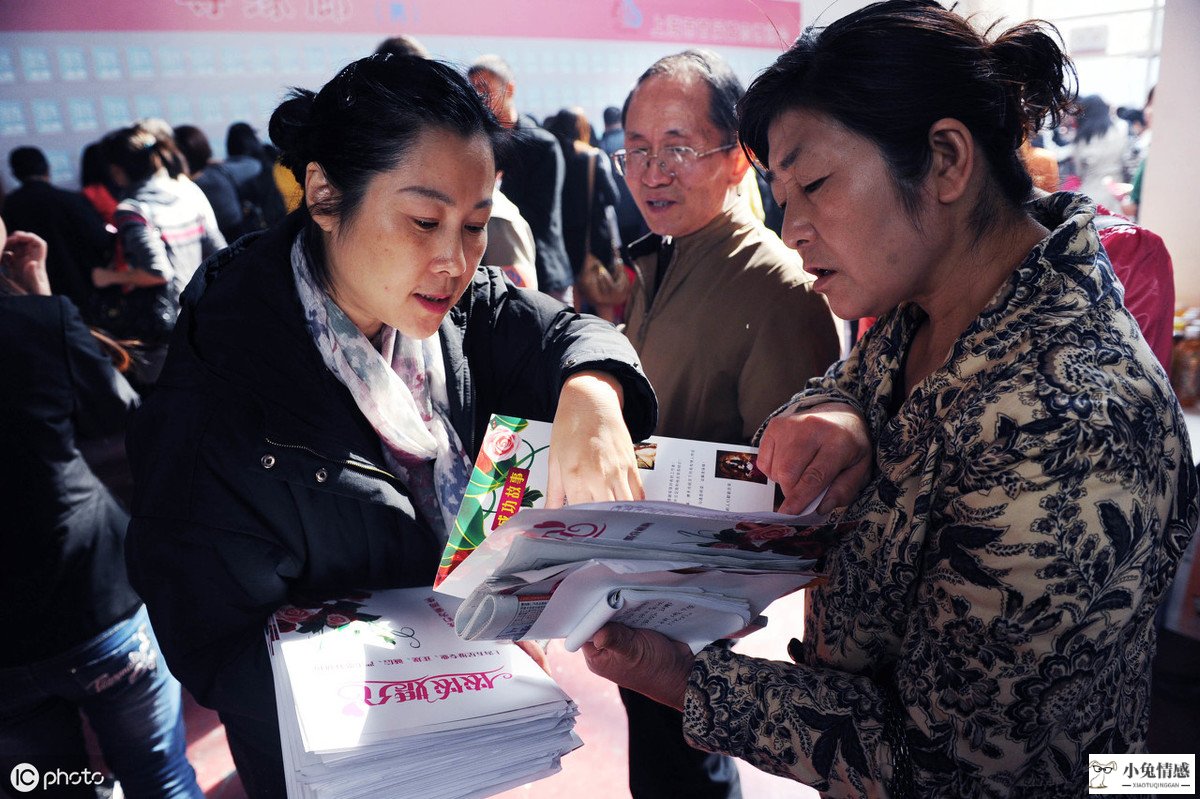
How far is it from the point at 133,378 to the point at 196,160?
870 mm

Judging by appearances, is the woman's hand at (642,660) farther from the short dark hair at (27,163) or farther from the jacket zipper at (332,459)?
the short dark hair at (27,163)

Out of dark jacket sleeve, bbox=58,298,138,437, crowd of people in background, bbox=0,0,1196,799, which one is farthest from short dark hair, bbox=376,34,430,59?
crowd of people in background, bbox=0,0,1196,799

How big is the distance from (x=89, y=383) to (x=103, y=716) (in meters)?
0.71

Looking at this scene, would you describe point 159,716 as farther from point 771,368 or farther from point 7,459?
point 771,368

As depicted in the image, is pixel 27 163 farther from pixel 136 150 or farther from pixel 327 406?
pixel 327 406

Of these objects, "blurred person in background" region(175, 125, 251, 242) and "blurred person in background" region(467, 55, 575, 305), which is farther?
"blurred person in background" region(467, 55, 575, 305)

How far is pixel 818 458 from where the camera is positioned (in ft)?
3.70

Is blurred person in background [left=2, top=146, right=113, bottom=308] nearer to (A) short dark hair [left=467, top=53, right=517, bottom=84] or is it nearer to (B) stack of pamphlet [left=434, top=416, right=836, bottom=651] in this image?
(A) short dark hair [left=467, top=53, right=517, bottom=84]

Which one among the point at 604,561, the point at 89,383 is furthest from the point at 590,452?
the point at 89,383

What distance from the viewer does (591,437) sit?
1078 millimetres

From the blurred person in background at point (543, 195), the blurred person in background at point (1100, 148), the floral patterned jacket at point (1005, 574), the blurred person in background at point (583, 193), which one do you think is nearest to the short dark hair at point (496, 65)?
the blurred person in background at point (543, 195)

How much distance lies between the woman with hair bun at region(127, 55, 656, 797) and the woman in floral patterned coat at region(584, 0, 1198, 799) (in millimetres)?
327

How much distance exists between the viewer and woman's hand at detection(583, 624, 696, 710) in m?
0.99

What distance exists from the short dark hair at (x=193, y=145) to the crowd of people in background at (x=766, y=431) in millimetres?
1463
